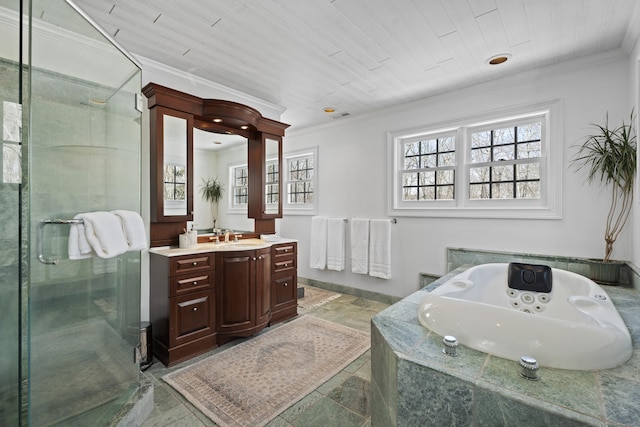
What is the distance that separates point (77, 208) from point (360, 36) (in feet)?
6.97

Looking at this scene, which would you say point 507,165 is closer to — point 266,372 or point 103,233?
point 266,372

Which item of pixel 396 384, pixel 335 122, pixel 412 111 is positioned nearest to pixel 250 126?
pixel 335 122

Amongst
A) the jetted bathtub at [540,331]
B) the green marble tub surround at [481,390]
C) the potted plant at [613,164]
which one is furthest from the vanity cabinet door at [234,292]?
the potted plant at [613,164]

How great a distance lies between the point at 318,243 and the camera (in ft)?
14.0

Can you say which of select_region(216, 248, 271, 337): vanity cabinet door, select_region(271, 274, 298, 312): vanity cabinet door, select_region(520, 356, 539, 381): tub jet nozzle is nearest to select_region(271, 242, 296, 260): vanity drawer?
select_region(271, 274, 298, 312): vanity cabinet door

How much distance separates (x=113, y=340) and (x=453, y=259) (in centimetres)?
305

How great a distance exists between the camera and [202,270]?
2424mm

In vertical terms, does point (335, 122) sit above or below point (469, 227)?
above

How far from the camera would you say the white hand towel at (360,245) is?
3.80 metres

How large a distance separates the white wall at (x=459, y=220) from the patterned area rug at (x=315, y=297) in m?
0.21

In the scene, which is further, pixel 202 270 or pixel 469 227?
pixel 469 227

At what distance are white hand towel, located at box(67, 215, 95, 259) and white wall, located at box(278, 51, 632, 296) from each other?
10.0ft

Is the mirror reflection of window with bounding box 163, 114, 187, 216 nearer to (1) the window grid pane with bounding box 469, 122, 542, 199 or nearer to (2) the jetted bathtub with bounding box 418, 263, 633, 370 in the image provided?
(2) the jetted bathtub with bounding box 418, 263, 633, 370

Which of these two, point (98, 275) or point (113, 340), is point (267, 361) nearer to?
point (113, 340)
